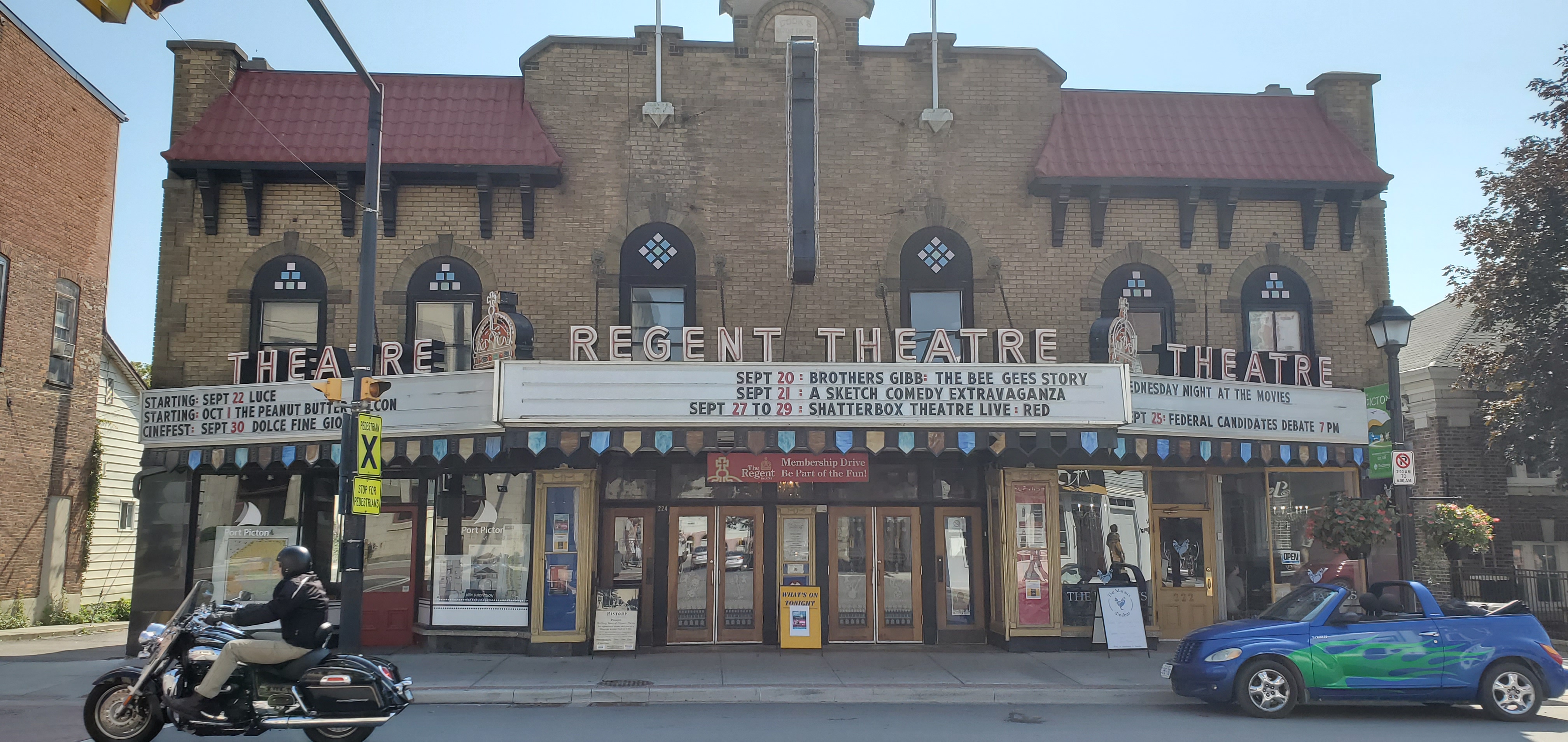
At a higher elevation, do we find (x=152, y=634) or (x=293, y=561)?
(x=293, y=561)

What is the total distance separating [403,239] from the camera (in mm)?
16438

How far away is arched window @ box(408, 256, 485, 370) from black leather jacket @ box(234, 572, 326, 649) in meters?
7.63

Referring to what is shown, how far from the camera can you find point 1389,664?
11.2m

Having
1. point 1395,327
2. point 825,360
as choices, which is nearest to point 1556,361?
point 1395,327

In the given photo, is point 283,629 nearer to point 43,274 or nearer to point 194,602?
point 194,602

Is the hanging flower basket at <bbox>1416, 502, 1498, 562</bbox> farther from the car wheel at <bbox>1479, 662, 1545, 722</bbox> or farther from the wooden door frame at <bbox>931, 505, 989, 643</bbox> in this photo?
the wooden door frame at <bbox>931, 505, 989, 643</bbox>

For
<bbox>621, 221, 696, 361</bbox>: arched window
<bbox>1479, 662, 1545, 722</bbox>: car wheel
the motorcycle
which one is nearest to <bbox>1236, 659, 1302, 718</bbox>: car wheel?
<bbox>1479, 662, 1545, 722</bbox>: car wheel

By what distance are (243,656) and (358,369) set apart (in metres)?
3.89

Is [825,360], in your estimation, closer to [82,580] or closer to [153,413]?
[153,413]

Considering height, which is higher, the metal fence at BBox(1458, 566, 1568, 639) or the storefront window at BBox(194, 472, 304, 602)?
the storefront window at BBox(194, 472, 304, 602)

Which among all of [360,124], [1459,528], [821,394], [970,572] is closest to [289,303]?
[360,124]

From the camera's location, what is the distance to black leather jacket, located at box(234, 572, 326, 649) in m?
8.79

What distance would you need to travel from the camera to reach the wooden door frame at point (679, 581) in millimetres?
16312

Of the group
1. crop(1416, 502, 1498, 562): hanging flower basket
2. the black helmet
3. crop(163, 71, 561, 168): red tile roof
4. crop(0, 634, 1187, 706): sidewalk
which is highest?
crop(163, 71, 561, 168): red tile roof
